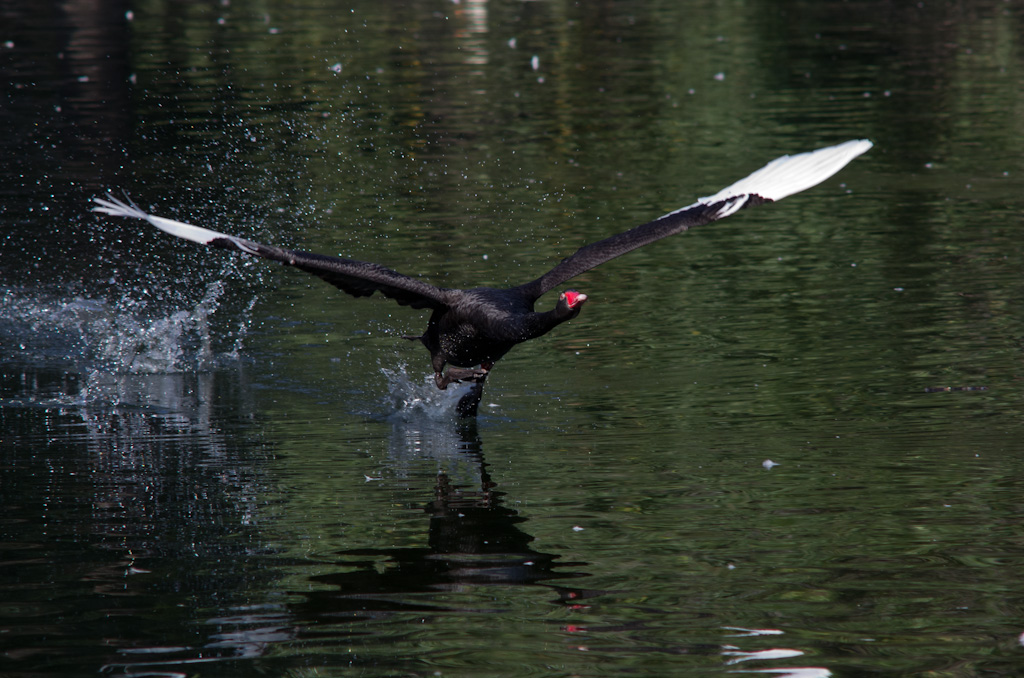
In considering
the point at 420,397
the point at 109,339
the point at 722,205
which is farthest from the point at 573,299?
the point at 109,339

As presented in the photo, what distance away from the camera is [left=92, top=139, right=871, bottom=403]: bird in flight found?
7.99 m

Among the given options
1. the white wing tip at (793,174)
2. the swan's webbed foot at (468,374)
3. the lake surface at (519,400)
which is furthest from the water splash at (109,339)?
the white wing tip at (793,174)

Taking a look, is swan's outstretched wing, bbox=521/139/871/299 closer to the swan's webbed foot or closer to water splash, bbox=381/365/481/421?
the swan's webbed foot

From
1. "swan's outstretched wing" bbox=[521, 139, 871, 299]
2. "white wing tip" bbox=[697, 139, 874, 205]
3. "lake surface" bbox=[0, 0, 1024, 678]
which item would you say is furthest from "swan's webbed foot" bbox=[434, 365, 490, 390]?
"white wing tip" bbox=[697, 139, 874, 205]

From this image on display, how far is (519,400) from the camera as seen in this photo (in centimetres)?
921

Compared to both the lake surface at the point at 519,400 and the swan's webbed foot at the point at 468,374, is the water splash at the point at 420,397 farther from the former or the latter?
the swan's webbed foot at the point at 468,374

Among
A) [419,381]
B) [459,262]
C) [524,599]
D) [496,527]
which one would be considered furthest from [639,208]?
[524,599]

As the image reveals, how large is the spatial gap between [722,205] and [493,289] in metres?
1.52

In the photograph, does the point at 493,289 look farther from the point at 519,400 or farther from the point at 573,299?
the point at 573,299

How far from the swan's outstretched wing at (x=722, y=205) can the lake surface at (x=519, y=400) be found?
96 cm

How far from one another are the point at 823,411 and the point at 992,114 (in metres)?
12.3

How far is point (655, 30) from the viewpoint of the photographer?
99.1 ft

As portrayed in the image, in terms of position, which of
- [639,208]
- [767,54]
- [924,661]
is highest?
[767,54]

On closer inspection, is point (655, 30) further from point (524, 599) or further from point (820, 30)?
point (524, 599)
